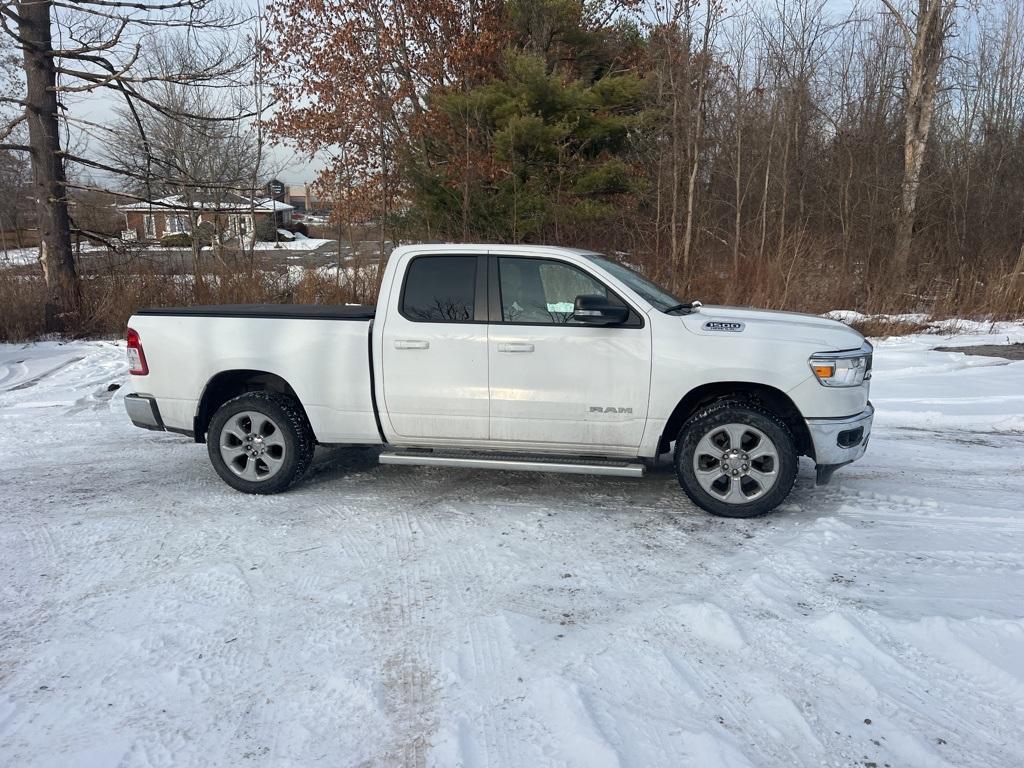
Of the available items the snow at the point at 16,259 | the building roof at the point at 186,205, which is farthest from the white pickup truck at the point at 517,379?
the snow at the point at 16,259

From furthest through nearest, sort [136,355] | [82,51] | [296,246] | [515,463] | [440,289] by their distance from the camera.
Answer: [296,246]
[82,51]
[136,355]
[440,289]
[515,463]

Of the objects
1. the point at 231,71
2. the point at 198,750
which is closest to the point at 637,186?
the point at 231,71

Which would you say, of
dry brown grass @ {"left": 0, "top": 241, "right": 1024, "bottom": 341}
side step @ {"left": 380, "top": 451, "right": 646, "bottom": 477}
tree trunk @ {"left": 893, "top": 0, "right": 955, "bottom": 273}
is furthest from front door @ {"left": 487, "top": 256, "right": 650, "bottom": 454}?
tree trunk @ {"left": 893, "top": 0, "right": 955, "bottom": 273}

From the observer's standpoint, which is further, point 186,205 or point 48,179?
point 186,205

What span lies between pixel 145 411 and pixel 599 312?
3641mm

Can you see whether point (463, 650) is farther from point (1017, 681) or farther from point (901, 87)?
point (901, 87)

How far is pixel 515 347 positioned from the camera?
17.0ft

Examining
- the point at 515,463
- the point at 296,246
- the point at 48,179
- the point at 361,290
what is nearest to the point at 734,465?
the point at 515,463

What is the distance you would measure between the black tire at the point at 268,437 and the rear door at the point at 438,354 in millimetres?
735

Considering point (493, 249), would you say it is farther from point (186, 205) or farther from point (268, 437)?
point (186, 205)

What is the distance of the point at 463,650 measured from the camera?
3414mm

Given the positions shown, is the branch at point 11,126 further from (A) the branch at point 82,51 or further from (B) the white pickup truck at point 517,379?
(B) the white pickup truck at point 517,379

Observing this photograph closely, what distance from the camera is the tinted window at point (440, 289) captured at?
5.38 metres

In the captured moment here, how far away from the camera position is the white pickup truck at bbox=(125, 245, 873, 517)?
16.2 ft
